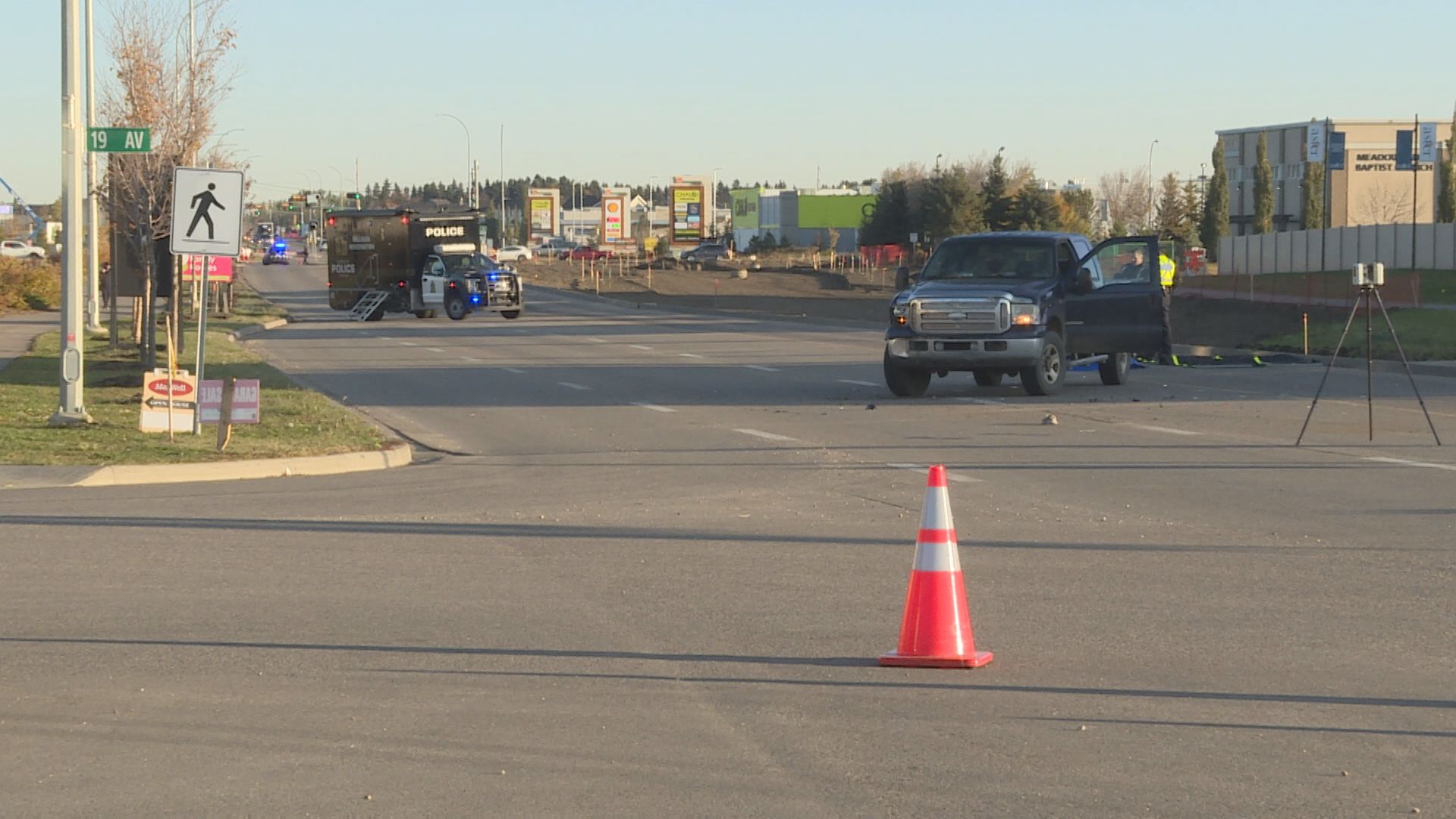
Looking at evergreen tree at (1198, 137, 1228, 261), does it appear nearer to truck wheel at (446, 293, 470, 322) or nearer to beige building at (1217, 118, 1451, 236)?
beige building at (1217, 118, 1451, 236)

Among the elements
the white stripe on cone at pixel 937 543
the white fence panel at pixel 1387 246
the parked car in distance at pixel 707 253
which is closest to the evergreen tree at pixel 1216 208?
the white fence panel at pixel 1387 246

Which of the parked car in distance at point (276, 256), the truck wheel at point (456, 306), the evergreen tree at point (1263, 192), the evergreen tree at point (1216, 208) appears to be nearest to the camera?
the truck wheel at point (456, 306)

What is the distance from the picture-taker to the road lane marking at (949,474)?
1438 centimetres

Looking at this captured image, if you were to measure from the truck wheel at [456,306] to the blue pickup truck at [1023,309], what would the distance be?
97.3 ft

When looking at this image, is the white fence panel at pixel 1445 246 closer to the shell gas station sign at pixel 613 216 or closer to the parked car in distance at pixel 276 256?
the parked car in distance at pixel 276 256

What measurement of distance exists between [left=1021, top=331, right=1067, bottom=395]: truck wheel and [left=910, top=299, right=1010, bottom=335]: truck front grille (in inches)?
31.4

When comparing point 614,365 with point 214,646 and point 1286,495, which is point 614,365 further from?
point 214,646

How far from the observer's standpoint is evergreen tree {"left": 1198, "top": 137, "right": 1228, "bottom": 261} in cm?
10144

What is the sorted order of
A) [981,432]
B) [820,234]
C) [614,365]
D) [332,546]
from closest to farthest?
[332,546]
[981,432]
[614,365]
[820,234]

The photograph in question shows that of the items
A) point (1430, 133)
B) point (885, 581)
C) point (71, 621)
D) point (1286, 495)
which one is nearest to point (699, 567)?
point (885, 581)

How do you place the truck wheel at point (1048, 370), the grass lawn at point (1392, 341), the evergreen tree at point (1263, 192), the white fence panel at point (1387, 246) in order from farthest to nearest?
the evergreen tree at point (1263, 192), the white fence panel at point (1387, 246), the grass lawn at point (1392, 341), the truck wheel at point (1048, 370)

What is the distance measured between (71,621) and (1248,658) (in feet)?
18.7

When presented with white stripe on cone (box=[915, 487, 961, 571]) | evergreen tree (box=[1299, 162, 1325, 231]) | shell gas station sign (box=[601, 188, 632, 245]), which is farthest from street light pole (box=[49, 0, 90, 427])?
shell gas station sign (box=[601, 188, 632, 245])

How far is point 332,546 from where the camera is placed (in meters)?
11.1
